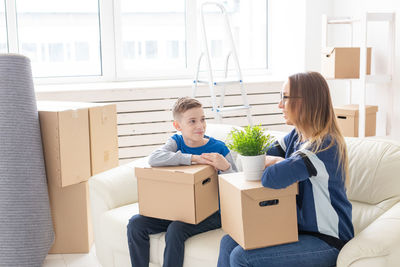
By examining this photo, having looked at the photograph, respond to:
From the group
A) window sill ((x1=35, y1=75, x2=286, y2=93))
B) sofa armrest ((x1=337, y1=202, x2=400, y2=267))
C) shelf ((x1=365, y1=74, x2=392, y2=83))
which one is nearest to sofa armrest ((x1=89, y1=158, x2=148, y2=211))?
sofa armrest ((x1=337, y1=202, x2=400, y2=267))

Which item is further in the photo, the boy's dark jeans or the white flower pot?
the boy's dark jeans

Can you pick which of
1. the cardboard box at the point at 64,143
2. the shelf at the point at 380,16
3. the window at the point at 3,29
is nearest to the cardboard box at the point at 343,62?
the shelf at the point at 380,16

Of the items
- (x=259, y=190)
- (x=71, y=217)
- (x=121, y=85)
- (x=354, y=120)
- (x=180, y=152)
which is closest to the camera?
(x=259, y=190)

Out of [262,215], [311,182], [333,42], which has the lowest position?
[262,215]

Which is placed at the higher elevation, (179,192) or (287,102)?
(287,102)

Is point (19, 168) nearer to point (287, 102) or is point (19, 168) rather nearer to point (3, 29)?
point (287, 102)

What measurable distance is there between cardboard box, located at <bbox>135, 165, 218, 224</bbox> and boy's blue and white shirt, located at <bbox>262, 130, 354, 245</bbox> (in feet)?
1.17

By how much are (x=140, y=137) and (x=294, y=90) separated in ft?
8.15

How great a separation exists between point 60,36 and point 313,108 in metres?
3.27

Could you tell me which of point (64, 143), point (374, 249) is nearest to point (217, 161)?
point (374, 249)

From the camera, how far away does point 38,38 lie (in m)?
4.46

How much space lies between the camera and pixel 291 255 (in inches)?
66.9

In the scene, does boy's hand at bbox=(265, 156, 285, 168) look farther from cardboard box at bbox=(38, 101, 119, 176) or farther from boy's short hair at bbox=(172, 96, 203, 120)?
cardboard box at bbox=(38, 101, 119, 176)

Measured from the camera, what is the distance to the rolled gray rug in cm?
243
